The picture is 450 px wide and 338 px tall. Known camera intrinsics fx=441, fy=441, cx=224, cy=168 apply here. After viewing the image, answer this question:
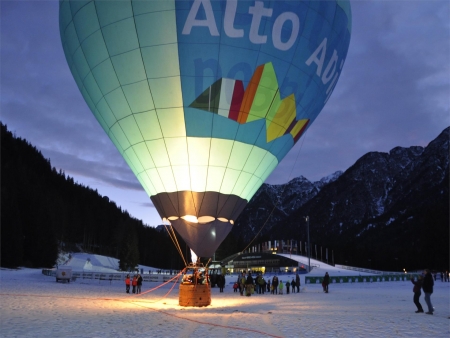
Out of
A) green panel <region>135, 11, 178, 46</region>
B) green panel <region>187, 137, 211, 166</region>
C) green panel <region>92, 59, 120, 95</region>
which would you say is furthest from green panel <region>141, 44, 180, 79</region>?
green panel <region>187, 137, 211, 166</region>

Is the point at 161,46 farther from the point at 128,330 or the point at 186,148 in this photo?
the point at 128,330

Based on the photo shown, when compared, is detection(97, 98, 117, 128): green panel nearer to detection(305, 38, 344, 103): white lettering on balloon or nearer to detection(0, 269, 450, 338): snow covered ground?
detection(0, 269, 450, 338): snow covered ground

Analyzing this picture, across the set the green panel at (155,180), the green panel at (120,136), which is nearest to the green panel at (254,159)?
the green panel at (155,180)

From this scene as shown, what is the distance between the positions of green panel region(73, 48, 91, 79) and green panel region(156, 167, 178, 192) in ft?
12.2

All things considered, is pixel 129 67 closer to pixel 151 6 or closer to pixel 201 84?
pixel 151 6

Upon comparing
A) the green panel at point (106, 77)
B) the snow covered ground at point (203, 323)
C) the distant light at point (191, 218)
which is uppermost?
the green panel at point (106, 77)

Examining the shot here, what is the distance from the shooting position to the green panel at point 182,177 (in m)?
12.2

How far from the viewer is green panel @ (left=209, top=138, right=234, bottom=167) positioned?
1215 centimetres

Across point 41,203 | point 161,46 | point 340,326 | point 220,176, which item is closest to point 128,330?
point 340,326

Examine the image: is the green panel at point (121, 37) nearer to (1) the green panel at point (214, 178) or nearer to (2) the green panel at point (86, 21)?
(2) the green panel at point (86, 21)

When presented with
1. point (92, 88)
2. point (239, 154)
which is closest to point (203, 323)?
point (239, 154)

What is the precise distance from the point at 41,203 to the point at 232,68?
5997cm

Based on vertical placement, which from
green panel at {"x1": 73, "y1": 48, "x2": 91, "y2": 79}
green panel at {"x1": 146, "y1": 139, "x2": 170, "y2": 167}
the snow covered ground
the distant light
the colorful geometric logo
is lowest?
the snow covered ground

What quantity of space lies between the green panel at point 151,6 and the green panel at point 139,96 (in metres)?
1.84
